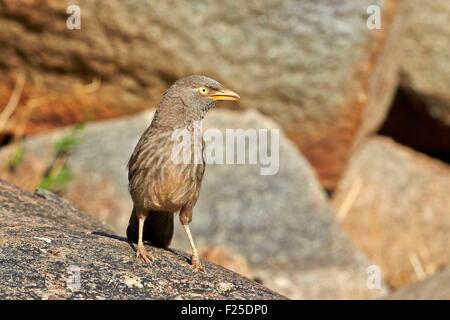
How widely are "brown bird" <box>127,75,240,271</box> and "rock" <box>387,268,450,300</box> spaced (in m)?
2.17

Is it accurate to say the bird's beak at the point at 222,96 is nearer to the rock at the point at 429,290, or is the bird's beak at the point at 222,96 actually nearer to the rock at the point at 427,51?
the rock at the point at 429,290

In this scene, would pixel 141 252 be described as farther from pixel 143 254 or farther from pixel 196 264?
pixel 196 264

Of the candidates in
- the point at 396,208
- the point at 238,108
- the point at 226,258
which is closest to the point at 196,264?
the point at 226,258

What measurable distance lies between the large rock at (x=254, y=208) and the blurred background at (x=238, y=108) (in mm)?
12

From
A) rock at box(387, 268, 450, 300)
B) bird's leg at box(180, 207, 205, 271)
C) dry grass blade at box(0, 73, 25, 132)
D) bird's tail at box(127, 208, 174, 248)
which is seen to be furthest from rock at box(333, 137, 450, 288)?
bird's leg at box(180, 207, 205, 271)

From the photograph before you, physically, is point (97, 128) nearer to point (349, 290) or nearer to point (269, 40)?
point (269, 40)

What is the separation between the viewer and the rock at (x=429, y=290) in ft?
22.2

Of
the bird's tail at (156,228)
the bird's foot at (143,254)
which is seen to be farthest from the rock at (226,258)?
the bird's foot at (143,254)

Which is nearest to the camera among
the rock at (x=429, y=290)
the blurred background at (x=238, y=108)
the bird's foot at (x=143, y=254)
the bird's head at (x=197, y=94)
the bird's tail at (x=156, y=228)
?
the bird's foot at (x=143, y=254)

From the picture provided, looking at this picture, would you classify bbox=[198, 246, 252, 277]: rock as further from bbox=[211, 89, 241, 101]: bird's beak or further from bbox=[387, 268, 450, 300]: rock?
bbox=[211, 89, 241, 101]: bird's beak

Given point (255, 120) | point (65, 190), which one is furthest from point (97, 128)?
point (255, 120)

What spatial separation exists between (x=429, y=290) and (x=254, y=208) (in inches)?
90.4

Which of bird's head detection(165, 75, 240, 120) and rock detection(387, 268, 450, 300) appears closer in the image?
bird's head detection(165, 75, 240, 120)

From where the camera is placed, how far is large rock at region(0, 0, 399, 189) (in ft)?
28.7
